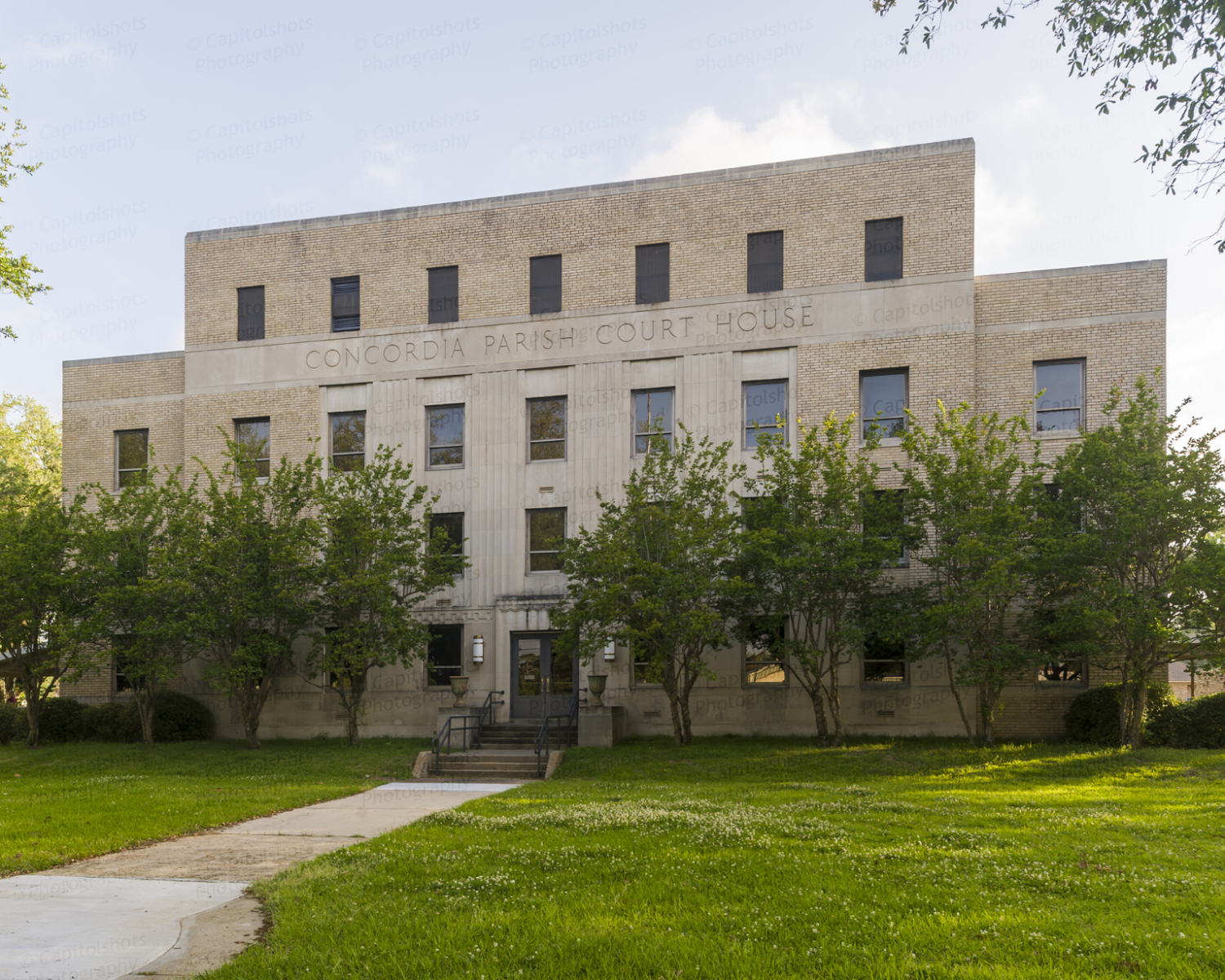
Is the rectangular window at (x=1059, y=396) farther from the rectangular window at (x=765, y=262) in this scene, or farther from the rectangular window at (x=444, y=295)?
the rectangular window at (x=444, y=295)

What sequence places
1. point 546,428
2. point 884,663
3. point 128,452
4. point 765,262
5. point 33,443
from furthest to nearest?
point 33,443
point 128,452
point 546,428
point 765,262
point 884,663

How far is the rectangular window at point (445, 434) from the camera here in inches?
1095

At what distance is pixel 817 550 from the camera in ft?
68.7

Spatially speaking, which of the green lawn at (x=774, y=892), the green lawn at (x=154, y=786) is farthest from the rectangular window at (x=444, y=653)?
the green lawn at (x=774, y=892)

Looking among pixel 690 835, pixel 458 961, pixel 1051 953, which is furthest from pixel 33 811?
pixel 1051 953

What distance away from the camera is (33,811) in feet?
47.1

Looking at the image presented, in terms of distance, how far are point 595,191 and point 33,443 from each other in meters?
34.7

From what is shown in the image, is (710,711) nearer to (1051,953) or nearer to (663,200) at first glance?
(663,200)

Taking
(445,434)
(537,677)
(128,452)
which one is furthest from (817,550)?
(128,452)

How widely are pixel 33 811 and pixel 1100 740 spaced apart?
20.8m

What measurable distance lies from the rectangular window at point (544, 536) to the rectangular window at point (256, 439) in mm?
8149

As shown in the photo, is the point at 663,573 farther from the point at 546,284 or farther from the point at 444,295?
the point at 444,295

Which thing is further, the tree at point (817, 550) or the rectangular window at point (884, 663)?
the rectangular window at point (884, 663)

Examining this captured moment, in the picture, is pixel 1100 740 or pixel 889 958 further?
pixel 1100 740
